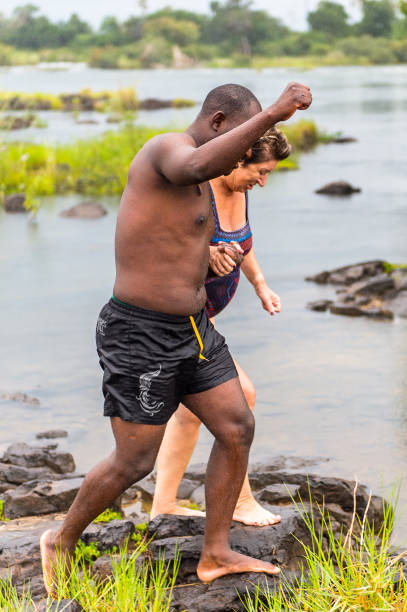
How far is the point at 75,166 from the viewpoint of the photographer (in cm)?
2080

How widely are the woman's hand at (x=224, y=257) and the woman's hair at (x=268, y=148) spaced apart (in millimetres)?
348

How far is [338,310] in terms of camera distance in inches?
363

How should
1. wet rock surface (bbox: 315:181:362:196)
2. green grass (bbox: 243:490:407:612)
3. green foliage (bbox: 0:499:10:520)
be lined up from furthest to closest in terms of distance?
wet rock surface (bbox: 315:181:362:196) < green foliage (bbox: 0:499:10:520) < green grass (bbox: 243:490:407:612)

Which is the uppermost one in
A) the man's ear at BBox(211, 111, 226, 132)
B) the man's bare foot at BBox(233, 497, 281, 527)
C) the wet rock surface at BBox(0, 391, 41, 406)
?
the man's ear at BBox(211, 111, 226, 132)

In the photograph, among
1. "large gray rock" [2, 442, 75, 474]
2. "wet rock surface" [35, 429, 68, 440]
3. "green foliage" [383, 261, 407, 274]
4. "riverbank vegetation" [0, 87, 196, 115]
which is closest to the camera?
"large gray rock" [2, 442, 75, 474]

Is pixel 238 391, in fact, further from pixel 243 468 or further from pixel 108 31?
pixel 108 31

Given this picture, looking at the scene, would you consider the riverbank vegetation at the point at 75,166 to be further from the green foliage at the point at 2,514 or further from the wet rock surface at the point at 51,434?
the green foliage at the point at 2,514

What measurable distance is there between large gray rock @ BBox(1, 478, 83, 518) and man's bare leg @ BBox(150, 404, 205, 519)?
2.98 feet

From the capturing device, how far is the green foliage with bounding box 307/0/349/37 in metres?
133

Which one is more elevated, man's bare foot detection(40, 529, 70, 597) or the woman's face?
the woman's face

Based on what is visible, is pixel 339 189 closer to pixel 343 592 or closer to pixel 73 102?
pixel 343 592

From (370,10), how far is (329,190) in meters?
121

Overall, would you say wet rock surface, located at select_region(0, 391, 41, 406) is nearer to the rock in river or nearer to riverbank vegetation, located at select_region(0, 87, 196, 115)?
the rock in river

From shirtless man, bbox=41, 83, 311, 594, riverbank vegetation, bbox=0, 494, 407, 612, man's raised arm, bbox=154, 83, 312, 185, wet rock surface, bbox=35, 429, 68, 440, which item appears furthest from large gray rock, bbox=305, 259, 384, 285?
man's raised arm, bbox=154, 83, 312, 185
